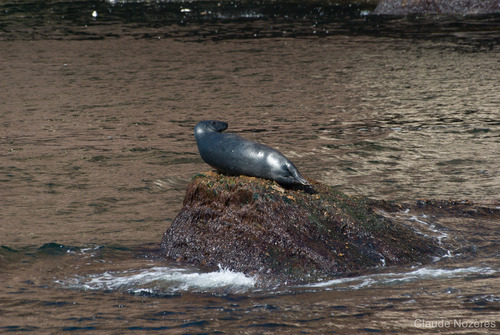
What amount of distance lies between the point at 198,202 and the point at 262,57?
11220 millimetres

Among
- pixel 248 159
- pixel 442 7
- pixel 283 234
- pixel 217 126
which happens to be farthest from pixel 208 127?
pixel 442 7

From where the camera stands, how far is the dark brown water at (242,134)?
4180 mm

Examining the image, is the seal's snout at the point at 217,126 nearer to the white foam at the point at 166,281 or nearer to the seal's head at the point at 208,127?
the seal's head at the point at 208,127

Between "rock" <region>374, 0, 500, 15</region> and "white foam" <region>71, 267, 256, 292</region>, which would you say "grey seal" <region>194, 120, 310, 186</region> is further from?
"rock" <region>374, 0, 500, 15</region>

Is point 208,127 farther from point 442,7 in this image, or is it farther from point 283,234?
point 442,7

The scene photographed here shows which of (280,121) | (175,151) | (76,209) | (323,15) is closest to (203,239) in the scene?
(76,209)

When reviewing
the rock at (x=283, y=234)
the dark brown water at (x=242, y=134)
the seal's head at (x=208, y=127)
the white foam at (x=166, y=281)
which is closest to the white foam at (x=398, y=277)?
the dark brown water at (x=242, y=134)

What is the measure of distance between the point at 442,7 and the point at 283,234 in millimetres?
19285

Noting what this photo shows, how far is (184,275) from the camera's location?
15.9 ft

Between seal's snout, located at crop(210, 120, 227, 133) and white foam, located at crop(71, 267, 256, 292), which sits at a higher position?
seal's snout, located at crop(210, 120, 227, 133)

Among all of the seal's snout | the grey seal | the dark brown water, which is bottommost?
the dark brown water

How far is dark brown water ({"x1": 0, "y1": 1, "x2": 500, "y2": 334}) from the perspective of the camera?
418 centimetres

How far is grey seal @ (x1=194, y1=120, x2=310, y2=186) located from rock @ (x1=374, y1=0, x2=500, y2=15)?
18540 millimetres

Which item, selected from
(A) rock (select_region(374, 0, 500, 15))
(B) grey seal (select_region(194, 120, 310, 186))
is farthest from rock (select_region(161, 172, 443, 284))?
(A) rock (select_region(374, 0, 500, 15))
